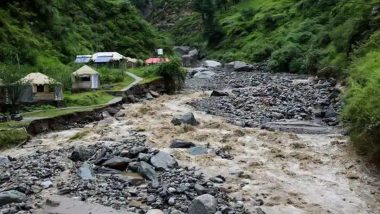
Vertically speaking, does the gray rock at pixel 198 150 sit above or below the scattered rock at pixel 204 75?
below

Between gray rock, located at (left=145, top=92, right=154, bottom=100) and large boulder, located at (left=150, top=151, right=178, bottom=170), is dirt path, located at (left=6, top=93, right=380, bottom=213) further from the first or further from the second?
gray rock, located at (left=145, top=92, right=154, bottom=100)

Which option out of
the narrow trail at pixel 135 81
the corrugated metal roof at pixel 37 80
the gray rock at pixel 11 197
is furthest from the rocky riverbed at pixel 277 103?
the gray rock at pixel 11 197

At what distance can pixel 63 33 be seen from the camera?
5875 cm

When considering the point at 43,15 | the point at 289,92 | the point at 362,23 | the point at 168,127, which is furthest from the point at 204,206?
the point at 43,15

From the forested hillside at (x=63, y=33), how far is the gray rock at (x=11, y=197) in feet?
67.2

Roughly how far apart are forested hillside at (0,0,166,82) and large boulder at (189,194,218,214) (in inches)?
943

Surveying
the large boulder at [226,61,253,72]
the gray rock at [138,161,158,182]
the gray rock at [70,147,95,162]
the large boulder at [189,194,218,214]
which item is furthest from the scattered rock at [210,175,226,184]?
the large boulder at [226,61,253,72]

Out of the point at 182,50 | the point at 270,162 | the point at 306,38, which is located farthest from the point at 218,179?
the point at 182,50

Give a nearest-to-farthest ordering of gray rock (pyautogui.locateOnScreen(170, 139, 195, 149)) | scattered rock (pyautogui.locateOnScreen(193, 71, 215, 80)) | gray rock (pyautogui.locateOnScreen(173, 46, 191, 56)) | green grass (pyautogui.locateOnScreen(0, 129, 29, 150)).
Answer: gray rock (pyautogui.locateOnScreen(170, 139, 195, 149))
green grass (pyautogui.locateOnScreen(0, 129, 29, 150))
scattered rock (pyautogui.locateOnScreen(193, 71, 215, 80))
gray rock (pyautogui.locateOnScreen(173, 46, 191, 56))

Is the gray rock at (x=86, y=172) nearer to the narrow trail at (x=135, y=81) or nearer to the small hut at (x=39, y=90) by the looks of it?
the small hut at (x=39, y=90)

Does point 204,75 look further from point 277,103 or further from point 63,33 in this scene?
point 277,103

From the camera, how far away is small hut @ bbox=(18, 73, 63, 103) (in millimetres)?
30672

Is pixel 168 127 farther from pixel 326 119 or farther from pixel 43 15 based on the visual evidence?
pixel 43 15

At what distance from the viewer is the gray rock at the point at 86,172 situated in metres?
16.8
